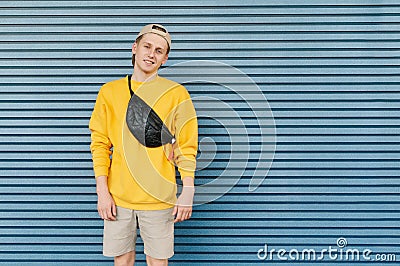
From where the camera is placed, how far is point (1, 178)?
3486 mm

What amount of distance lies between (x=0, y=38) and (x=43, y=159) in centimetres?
93

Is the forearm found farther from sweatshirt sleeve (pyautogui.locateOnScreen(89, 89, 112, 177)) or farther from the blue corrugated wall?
the blue corrugated wall

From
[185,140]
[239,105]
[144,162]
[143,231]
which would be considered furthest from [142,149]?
[239,105]

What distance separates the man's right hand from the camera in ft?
9.09

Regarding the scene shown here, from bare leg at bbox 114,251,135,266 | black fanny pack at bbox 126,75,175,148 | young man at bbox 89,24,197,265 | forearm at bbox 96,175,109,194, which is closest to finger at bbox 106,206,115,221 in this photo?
young man at bbox 89,24,197,265

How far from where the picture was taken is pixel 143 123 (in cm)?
281

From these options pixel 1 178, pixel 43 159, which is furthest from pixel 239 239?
pixel 1 178

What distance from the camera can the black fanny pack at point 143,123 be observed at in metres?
2.80

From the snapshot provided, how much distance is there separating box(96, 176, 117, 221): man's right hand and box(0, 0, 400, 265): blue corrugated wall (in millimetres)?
723

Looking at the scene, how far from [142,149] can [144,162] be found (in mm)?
77

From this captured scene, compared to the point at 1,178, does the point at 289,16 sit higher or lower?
higher

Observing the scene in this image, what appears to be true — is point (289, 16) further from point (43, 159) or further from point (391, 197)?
point (43, 159)

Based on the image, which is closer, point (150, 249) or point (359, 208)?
point (150, 249)

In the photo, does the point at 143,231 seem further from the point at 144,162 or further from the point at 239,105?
the point at 239,105
